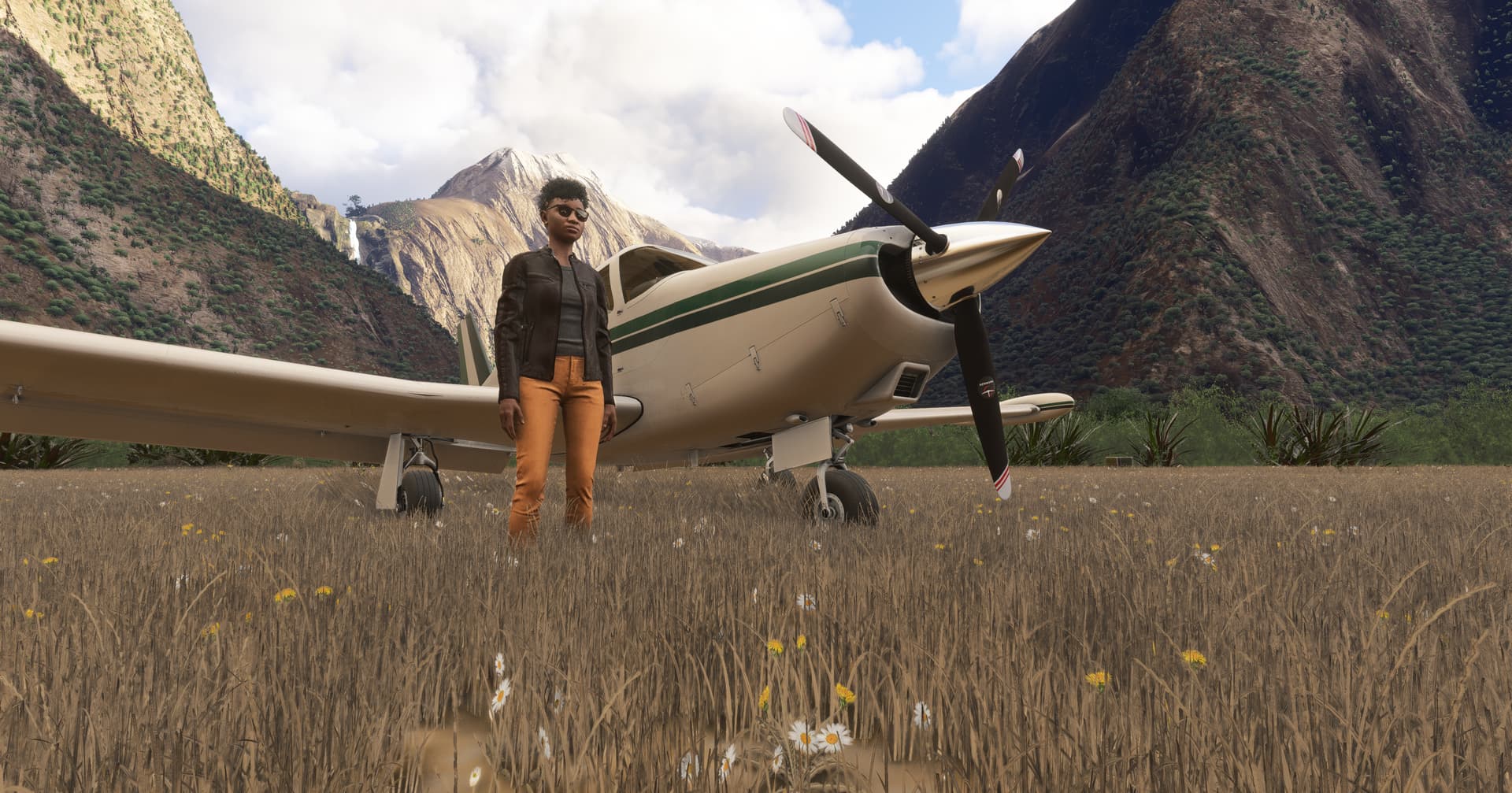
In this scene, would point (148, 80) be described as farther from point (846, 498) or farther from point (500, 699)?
point (500, 699)

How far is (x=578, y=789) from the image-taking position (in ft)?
3.31

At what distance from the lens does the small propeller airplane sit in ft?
14.3

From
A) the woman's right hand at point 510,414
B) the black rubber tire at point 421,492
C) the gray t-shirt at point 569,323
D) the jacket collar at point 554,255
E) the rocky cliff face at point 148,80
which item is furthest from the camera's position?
the rocky cliff face at point 148,80

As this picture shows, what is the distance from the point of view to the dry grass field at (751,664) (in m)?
1.04

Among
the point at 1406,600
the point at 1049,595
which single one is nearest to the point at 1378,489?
the point at 1406,600

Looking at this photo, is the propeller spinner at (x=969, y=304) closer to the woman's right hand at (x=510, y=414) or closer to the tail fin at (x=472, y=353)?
the woman's right hand at (x=510, y=414)

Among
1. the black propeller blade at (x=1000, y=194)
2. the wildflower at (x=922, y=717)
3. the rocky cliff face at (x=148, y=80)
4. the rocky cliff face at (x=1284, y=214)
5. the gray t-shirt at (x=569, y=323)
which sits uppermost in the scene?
the rocky cliff face at (x=148, y=80)

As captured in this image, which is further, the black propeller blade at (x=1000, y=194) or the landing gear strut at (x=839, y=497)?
the black propeller blade at (x=1000, y=194)

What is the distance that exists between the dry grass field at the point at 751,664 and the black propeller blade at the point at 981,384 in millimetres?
1677

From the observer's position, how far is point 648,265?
616 centimetres

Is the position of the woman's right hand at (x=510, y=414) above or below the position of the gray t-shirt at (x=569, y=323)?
below

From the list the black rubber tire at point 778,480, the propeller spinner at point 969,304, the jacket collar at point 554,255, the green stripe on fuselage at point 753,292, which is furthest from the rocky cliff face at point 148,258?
the propeller spinner at point 969,304

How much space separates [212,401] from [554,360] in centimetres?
292

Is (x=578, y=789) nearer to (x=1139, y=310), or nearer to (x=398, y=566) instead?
(x=398, y=566)
